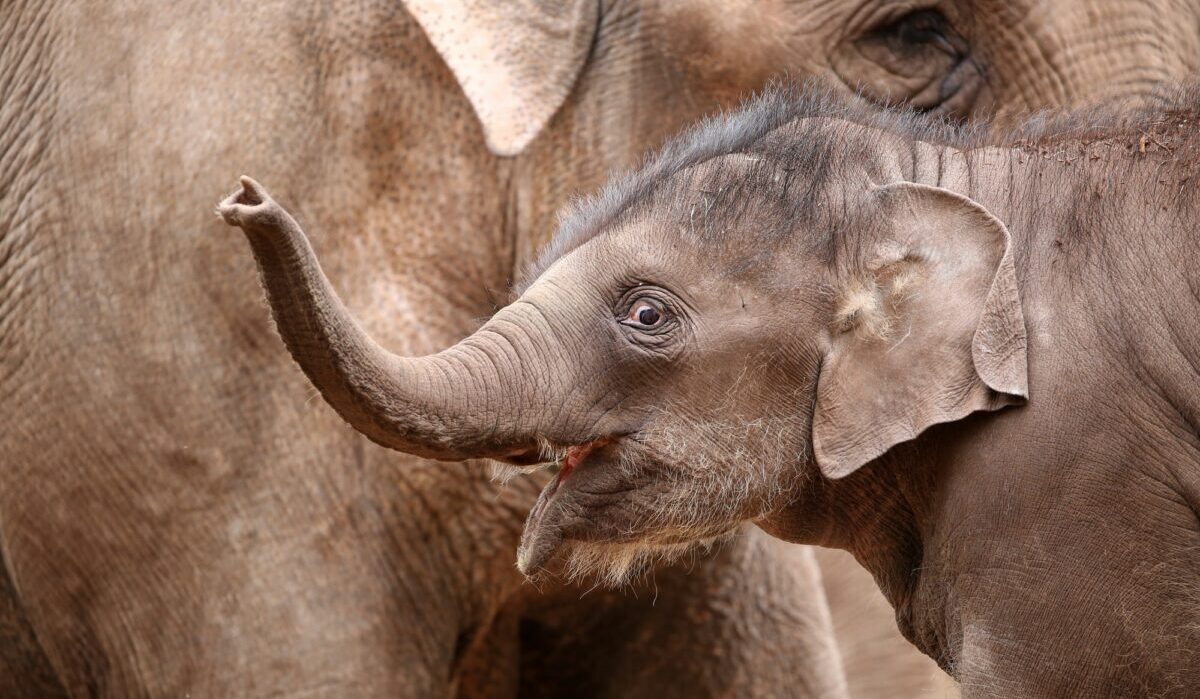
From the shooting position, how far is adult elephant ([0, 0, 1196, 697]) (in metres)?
3.81

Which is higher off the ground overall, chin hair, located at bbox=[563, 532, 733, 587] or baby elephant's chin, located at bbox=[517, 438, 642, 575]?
baby elephant's chin, located at bbox=[517, 438, 642, 575]

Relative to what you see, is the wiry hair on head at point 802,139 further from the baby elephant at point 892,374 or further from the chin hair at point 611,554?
the chin hair at point 611,554

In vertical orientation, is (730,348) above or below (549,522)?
above

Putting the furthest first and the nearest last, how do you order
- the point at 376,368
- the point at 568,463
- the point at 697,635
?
1. the point at 697,635
2. the point at 568,463
3. the point at 376,368

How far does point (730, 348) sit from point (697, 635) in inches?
70.0

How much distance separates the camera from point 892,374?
2.68 meters

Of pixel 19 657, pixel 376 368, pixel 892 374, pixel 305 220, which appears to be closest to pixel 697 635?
pixel 305 220

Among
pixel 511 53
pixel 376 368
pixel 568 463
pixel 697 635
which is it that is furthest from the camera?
pixel 697 635

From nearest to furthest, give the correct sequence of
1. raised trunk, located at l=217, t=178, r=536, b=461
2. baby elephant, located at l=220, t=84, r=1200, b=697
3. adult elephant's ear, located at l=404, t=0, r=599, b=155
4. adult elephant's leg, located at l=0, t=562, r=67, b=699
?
raised trunk, located at l=217, t=178, r=536, b=461
baby elephant, located at l=220, t=84, r=1200, b=697
adult elephant's ear, located at l=404, t=0, r=599, b=155
adult elephant's leg, located at l=0, t=562, r=67, b=699

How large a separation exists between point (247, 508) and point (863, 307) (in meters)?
1.55

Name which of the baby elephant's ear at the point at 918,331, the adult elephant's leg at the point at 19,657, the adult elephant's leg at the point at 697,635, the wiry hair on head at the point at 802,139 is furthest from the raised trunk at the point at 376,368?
the adult elephant's leg at the point at 19,657

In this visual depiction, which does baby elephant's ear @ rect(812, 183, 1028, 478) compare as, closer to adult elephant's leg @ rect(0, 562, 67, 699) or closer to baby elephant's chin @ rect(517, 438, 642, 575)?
baby elephant's chin @ rect(517, 438, 642, 575)

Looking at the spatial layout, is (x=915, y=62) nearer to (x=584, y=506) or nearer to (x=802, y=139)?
(x=802, y=139)

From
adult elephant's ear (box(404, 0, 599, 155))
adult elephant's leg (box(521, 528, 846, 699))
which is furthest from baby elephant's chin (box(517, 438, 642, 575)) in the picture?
adult elephant's leg (box(521, 528, 846, 699))
